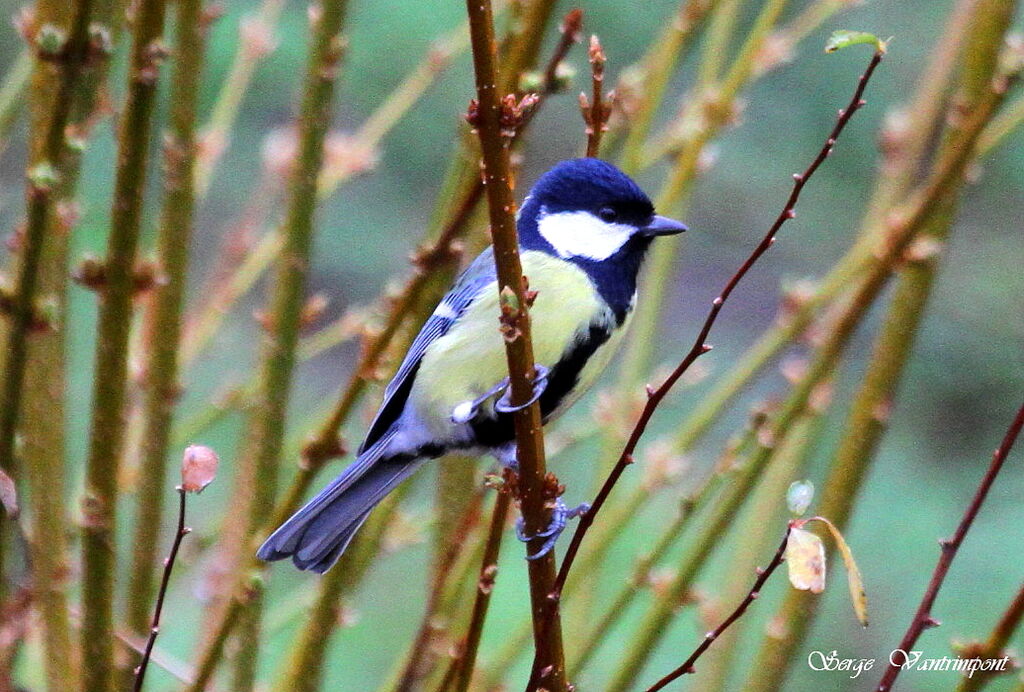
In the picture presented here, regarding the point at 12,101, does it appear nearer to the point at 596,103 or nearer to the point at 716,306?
the point at 596,103

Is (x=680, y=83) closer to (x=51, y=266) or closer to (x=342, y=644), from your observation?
(x=342, y=644)

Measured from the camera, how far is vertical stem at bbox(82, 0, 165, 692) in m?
1.42

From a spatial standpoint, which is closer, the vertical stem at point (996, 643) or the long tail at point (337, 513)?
the vertical stem at point (996, 643)

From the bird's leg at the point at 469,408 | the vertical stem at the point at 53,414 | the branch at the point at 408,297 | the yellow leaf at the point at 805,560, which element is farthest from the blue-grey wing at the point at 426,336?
the yellow leaf at the point at 805,560

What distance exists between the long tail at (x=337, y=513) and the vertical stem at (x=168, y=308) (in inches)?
9.5

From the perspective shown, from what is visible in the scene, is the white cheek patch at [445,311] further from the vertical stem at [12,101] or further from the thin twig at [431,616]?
the vertical stem at [12,101]

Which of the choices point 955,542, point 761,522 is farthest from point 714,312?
point 761,522

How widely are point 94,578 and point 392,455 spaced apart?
0.48 metres

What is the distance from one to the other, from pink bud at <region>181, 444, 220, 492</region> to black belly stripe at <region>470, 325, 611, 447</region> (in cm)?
65

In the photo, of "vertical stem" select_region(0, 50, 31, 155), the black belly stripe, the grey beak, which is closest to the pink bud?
the black belly stripe

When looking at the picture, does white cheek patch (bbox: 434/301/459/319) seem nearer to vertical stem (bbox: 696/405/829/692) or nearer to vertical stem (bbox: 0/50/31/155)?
vertical stem (bbox: 696/405/829/692)

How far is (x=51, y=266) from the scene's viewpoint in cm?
159

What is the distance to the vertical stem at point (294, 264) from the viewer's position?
1.74 metres

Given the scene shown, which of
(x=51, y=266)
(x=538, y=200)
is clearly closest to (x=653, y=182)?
(x=538, y=200)
